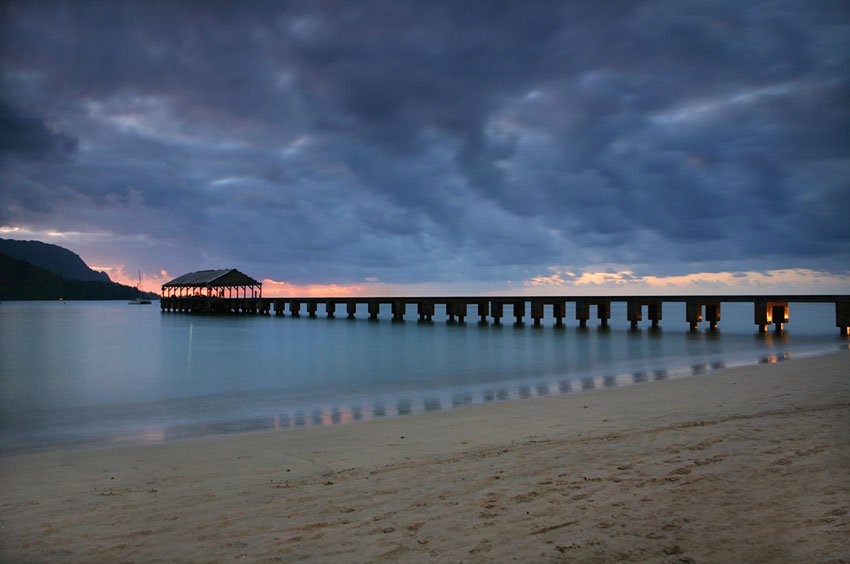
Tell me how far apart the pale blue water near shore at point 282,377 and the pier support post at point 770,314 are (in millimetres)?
6439

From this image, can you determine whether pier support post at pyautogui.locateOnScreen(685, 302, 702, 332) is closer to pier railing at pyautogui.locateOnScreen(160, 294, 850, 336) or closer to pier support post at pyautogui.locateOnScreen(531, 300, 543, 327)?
pier railing at pyautogui.locateOnScreen(160, 294, 850, 336)

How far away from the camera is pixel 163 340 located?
34.9m

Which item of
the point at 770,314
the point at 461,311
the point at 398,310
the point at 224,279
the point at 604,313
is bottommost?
the point at 770,314

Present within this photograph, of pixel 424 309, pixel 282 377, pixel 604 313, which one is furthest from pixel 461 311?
pixel 282 377

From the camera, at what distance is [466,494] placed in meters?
4.39

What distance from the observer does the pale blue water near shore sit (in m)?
10.6

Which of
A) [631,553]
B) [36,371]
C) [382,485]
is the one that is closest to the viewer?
[631,553]

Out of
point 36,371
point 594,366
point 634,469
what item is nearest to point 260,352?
point 36,371

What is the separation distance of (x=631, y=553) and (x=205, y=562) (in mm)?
2445

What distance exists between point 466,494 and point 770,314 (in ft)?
130

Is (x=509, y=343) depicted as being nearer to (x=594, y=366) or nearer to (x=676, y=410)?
(x=594, y=366)

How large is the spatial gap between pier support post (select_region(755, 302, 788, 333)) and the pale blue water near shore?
6.44 metres

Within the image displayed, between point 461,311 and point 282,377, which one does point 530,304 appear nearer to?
point 461,311

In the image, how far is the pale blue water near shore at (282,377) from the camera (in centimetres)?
1055
